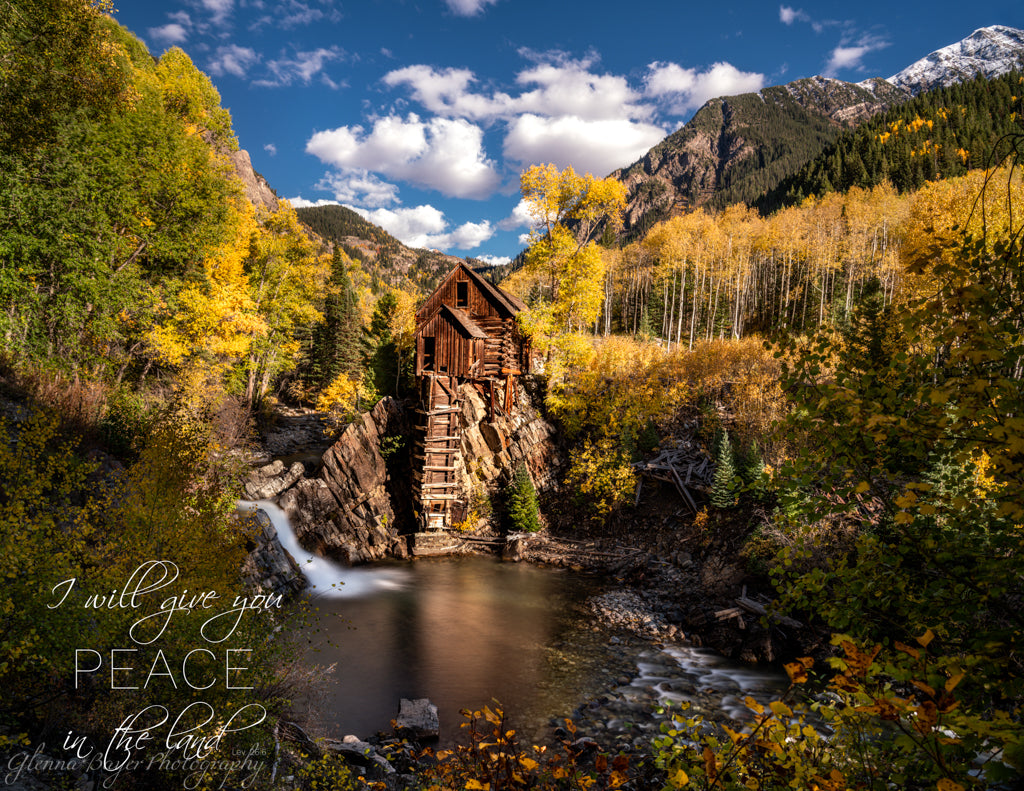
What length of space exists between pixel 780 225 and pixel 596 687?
53561 mm

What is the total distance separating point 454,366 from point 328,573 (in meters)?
11.3

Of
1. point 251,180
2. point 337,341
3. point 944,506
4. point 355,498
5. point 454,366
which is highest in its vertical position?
point 251,180

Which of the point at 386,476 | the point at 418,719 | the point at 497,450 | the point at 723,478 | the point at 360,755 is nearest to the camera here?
the point at 360,755

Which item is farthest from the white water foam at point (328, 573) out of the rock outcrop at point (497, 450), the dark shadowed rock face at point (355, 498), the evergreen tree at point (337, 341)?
the evergreen tree at point (337, 341)

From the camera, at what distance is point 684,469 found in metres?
22.3

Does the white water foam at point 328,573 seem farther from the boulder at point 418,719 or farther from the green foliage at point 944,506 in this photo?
the green foliage at point 944,506

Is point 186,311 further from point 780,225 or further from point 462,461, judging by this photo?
point 780,225

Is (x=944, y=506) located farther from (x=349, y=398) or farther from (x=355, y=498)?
(x=349, y=398)

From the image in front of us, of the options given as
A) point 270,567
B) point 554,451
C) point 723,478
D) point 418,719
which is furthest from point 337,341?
point 418,719

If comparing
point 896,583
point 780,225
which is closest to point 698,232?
point 780,225

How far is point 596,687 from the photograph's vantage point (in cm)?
1281

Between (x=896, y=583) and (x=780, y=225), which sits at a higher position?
(x=780, y=225)

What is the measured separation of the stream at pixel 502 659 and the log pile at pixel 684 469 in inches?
231

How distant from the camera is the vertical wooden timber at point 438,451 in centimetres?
2303
